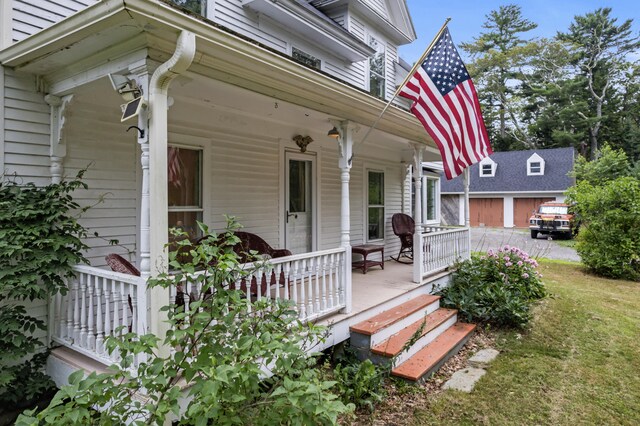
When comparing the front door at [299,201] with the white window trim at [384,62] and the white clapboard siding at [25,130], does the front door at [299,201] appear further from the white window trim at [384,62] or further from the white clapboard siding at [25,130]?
the white window trim at [384,62]

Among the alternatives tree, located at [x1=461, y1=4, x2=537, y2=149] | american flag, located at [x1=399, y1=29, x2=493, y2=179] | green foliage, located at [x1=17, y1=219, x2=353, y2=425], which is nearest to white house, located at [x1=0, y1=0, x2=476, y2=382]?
american flag, located at [x1=399, y1=29, x2=493, y2=179]

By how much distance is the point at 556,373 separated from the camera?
429 centimetres

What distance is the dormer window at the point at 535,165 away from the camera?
2514 cm

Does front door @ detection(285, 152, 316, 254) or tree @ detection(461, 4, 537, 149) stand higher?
tree @ detection(461, 4, 537, 149)

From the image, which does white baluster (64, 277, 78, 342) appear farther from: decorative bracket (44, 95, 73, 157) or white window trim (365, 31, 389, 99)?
white window trim (365, 31, 389, 99)

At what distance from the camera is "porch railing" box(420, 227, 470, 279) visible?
20.8ft

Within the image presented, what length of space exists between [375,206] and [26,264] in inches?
267

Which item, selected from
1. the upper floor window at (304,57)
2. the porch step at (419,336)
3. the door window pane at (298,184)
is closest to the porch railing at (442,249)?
the porch step at (419,336)

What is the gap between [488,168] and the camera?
89.0ft

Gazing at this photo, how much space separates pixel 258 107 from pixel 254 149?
4.98ft

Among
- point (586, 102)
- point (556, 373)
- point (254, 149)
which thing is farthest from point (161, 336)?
point (586, 102)

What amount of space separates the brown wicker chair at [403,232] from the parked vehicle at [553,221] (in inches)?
505

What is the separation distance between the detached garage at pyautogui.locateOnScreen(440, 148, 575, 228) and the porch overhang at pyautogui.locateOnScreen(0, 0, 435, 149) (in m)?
24.3

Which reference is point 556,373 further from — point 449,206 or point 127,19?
point 449,206
